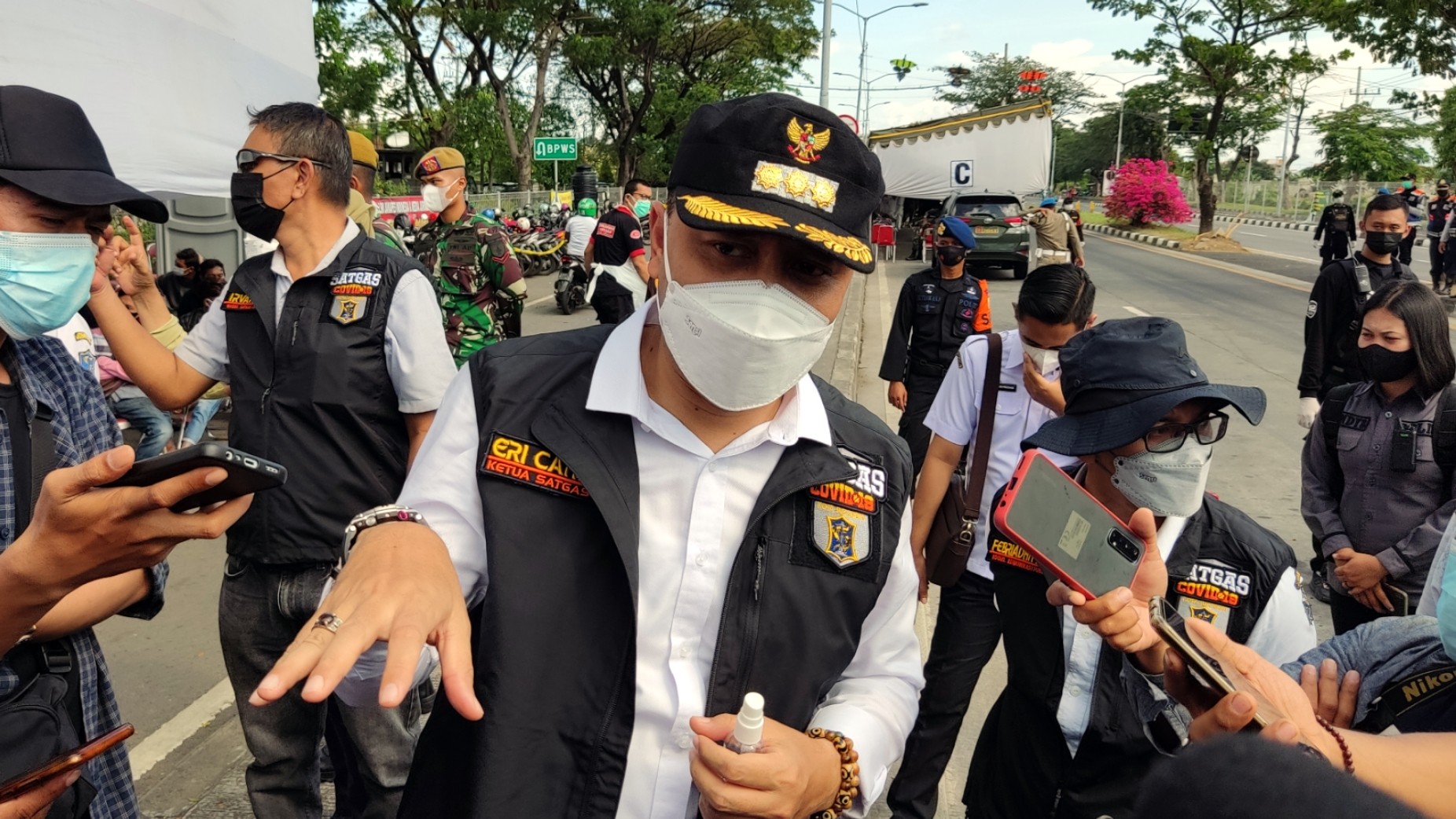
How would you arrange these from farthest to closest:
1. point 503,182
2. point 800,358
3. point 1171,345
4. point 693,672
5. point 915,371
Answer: point 503,182 → point 915,371 → point 1171,345 → point 800,358 → point 693,672

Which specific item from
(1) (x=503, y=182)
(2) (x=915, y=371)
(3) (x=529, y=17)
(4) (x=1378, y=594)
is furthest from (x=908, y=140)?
(4) (x=1378, y=594)

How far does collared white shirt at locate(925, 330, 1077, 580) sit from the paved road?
3.78 feet

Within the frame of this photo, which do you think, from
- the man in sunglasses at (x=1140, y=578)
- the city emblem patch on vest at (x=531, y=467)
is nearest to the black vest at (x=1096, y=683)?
the man in sunglasses at (x=1140, y=578)

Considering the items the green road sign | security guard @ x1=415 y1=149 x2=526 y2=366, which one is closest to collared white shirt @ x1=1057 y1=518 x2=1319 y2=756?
security guard @ x1=415 y1=149 x2=526 y2=366

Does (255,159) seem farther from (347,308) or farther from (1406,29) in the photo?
(1406,29)

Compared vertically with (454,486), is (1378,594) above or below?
below

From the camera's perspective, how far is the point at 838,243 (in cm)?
132

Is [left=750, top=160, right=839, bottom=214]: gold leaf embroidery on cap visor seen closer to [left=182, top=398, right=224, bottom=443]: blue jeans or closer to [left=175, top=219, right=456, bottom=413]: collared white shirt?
[left=175, top=219, right=456, bottom=413]: collared white shirt

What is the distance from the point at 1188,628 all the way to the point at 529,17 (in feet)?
84.9

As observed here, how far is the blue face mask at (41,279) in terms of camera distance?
1.67 meters

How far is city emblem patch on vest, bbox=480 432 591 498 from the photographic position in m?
1.31

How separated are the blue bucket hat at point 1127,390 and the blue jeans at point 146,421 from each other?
5.24 m

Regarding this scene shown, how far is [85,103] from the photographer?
2.56 m

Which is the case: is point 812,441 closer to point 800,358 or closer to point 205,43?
point 800,358
